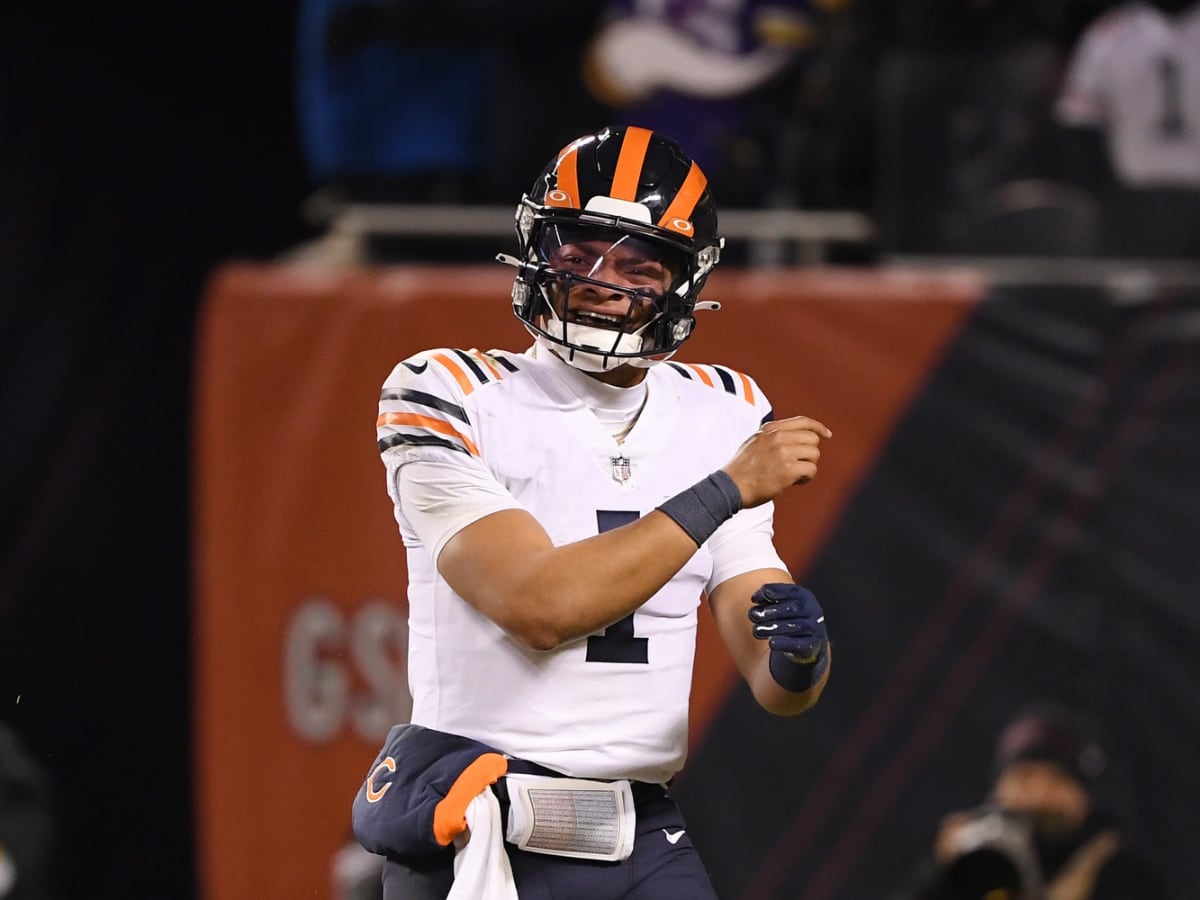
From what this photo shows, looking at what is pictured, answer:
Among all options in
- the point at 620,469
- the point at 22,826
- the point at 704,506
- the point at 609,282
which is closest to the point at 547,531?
the point at 620,469

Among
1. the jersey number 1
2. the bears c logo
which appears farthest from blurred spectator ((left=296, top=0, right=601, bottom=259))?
the bears c logo

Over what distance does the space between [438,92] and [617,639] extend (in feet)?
10.7

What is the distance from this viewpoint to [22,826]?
5379 mm

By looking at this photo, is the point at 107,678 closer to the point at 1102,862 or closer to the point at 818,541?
the point at 818,541

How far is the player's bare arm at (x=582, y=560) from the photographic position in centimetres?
236

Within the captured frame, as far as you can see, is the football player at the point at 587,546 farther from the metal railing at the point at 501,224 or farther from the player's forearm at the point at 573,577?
the metal railing at the point at 501,224

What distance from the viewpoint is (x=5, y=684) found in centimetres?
616

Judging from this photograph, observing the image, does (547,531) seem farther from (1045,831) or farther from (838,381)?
(1045,831)

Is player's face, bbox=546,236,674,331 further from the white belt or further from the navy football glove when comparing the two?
the white belt

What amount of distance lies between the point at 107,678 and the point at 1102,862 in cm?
316

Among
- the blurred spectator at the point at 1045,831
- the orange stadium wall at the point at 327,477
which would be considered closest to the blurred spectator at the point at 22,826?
the orange stadium wall at the point at 327,477

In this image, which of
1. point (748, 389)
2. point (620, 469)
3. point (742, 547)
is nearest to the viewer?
point (620, 469)

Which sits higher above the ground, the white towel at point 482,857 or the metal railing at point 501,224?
the metal railing at point 501,224

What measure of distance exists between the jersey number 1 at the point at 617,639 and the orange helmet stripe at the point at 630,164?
0.44m
